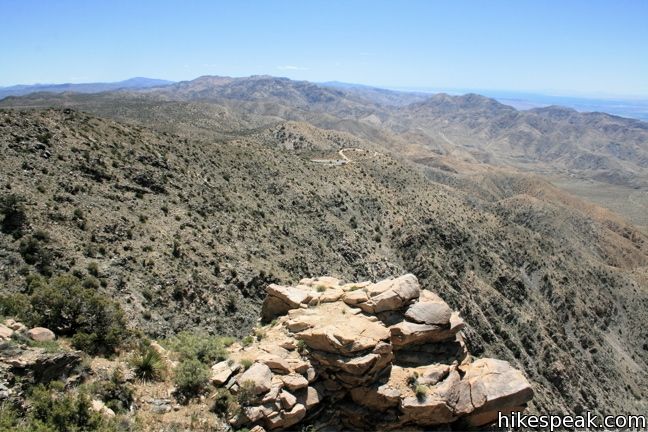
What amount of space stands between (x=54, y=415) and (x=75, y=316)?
17.5 ft

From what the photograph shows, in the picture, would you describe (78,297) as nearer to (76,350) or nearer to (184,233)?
(76,350)

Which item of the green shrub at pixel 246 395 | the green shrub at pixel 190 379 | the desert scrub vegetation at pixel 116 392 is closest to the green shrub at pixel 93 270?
the green shrub at pixel 190 379

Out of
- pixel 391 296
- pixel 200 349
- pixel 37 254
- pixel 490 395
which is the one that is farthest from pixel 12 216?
pixel 490 395

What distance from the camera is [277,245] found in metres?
37.5

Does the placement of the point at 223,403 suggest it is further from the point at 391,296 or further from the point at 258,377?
the point at 391,296

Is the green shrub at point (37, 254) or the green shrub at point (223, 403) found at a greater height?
the green shrub at point (37, 254)

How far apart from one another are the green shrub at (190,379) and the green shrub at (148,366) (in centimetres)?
57

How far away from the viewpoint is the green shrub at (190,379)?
13.4 meters

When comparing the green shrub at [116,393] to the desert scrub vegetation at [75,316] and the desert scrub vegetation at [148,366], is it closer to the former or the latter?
the desert scrub vegetation at [148,366]

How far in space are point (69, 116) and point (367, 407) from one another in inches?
1417

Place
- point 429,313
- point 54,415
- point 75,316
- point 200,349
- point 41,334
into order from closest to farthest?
point 54,415 < point 41,334 < point 75,316 < point 200,349 < point 429,313

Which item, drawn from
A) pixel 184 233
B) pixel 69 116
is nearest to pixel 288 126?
pixel 69 116

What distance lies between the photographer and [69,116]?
121 feet

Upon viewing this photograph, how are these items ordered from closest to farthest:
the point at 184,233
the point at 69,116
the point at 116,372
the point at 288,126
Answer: the point at 116,372, the point at 184,233, the point at 69,116, the point at 288,126
